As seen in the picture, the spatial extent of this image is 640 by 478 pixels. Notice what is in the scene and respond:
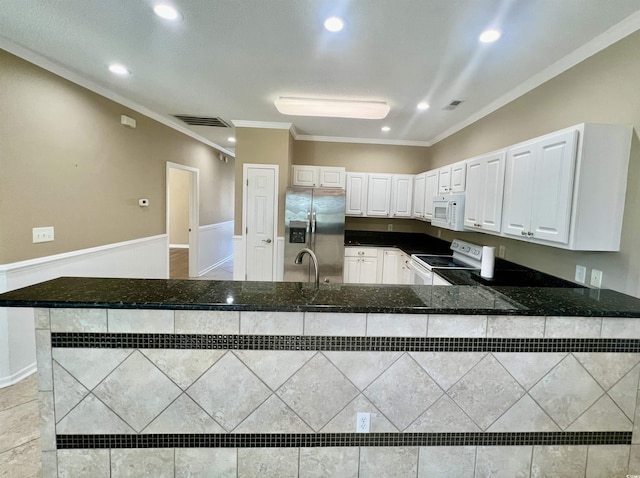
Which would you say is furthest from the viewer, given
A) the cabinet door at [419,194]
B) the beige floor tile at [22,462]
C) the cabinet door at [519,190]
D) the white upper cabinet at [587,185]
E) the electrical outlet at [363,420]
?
the cabinet door at [419,194]

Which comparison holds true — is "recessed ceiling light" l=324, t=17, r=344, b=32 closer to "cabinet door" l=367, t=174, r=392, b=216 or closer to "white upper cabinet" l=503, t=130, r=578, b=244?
"white upper cabinet" l=503, t=130, r=578, b=244

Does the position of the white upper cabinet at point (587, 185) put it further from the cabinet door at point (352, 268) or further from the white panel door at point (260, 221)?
the white panel door at point (260, 221)

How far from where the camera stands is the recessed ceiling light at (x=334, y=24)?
1857 mm

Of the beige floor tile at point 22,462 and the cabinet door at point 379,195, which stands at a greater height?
the cabinet door at point 379,195

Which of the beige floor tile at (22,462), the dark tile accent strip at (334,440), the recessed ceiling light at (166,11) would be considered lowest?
the beige floor tile at (22,462)

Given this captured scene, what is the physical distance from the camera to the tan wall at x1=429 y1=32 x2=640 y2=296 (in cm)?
174

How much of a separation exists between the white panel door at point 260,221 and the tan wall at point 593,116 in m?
2.89

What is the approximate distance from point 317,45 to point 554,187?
6.33 ft

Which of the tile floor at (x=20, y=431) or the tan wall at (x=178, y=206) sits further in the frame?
the tan wall at (x=178, y=206)

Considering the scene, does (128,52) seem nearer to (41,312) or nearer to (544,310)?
(41,312)

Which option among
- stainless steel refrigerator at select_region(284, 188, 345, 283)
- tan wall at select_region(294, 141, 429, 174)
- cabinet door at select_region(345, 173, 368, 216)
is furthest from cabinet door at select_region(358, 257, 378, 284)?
tan wall at select_region(294, 141, 429, 174)

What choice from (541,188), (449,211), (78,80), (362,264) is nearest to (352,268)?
(362,264)

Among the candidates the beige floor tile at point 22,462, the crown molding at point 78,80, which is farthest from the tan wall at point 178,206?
the beige floor tile at point 22,462

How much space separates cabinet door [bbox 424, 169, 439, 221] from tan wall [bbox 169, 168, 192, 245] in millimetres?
6358
